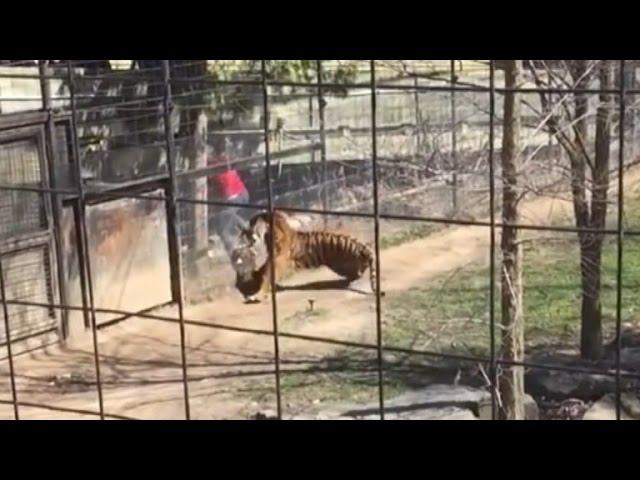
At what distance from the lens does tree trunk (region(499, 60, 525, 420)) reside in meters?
6.25

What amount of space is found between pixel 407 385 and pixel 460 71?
2.12 m

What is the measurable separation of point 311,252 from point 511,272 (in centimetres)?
295

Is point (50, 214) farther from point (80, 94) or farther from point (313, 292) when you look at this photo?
point (313, 292)

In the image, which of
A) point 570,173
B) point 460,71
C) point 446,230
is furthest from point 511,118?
point 446,230

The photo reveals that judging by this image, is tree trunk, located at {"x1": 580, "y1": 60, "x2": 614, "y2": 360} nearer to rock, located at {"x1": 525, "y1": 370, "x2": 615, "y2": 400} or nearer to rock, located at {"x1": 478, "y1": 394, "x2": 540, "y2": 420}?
rock, located at {"x1": 525, "y1": 370, "x2": 615, "y2": 400}

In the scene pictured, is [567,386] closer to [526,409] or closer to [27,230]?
[526,409]

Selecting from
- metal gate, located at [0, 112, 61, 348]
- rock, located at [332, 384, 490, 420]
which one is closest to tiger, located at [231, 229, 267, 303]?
metal gate, located at [0, 112, 61, 348]

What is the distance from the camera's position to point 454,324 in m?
8.23

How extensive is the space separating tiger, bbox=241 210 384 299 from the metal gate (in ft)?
5.21

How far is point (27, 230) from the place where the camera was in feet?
26.3

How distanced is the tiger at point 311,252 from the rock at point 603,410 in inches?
98.0

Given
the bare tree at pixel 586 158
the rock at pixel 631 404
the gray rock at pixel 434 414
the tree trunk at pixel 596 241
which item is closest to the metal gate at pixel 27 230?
the gray rock at pixel 434 414

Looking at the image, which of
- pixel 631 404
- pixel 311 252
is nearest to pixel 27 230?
pixel 311 252

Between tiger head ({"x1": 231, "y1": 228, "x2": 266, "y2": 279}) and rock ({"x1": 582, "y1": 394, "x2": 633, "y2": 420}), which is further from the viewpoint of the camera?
tiger head ({"x1": 231, "y1": 228, "x2": 266, "y2": 279})
